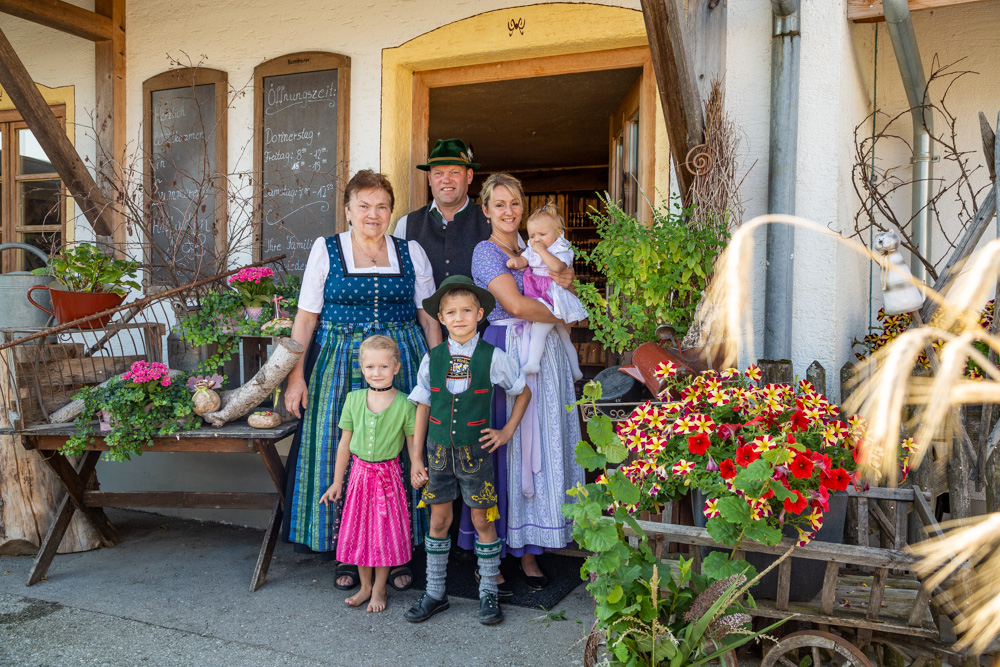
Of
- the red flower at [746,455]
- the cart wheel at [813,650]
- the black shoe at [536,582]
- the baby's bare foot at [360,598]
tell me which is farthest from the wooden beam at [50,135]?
the cart wheel at [813,650]

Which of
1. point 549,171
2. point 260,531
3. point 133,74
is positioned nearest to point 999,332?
point 260,531

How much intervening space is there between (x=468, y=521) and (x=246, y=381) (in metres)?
1.33

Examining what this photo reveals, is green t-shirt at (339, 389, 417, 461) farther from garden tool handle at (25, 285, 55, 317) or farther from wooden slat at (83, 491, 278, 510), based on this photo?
garden tool handle at (25, 285, 55, 317)

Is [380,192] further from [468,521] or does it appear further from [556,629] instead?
[556,629]

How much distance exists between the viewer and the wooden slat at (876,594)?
2.06 m

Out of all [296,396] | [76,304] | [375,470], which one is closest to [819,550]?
[375,470]

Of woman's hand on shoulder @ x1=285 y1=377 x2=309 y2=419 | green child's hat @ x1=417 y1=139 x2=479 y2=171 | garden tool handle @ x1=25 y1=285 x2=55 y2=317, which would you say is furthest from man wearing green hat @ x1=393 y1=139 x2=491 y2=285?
garden tool handle @ x1=25 y1=285 x2=55 y2=317

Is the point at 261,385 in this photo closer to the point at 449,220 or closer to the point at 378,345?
the point at 378,345

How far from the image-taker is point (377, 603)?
10.3 feet

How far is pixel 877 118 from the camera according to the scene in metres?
3.85

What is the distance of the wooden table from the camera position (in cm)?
337

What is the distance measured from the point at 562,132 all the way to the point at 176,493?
4892 millimetres

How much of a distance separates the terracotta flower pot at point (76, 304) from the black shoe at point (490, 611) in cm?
225

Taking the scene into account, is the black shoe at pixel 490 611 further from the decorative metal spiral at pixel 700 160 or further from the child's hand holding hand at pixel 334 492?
the decorative metal spiral at pixel 700 160
